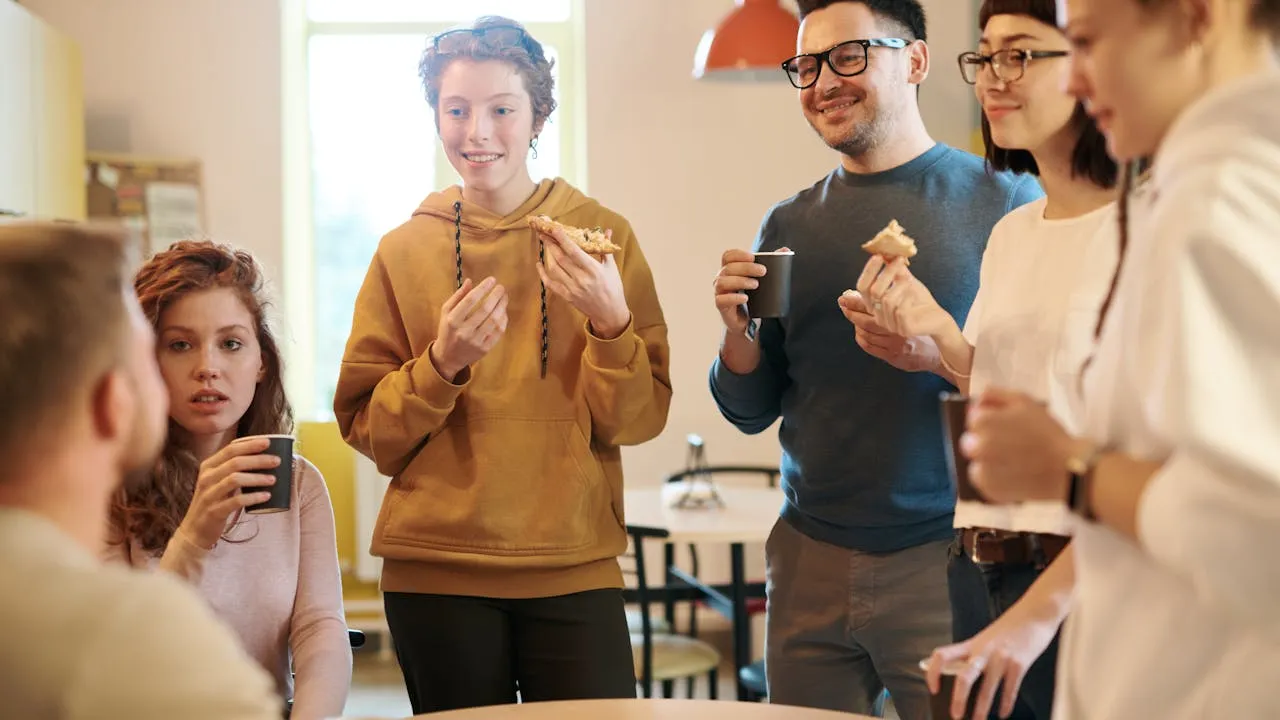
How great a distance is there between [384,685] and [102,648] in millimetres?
4374

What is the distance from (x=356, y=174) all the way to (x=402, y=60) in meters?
0.58

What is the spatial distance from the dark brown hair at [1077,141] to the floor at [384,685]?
3.20m

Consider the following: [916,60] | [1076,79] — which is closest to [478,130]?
[916,60]

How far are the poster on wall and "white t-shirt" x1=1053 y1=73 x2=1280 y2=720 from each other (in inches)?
186

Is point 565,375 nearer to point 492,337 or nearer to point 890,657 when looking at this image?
point 492,337

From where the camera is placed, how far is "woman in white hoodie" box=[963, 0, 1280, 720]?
877mm

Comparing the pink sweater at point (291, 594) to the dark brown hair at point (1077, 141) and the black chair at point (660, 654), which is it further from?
the black chair at point (660, 654)

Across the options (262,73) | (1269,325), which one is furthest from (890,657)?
(262,73)

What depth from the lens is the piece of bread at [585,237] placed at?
2.02 meters

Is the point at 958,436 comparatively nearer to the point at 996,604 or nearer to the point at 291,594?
the point at 996,604

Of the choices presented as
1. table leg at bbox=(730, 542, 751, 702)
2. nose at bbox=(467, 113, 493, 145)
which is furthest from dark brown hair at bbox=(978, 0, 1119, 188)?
table leg at bbox=(730, 542, 751, 702)

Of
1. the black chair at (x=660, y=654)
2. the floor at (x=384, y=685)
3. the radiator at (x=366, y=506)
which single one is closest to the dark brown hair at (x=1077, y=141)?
the black chair at (x=660, y=654)

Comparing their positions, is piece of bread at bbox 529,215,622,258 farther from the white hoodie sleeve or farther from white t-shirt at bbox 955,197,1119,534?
the white hoodie sleeve

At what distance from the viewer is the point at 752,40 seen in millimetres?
3768
